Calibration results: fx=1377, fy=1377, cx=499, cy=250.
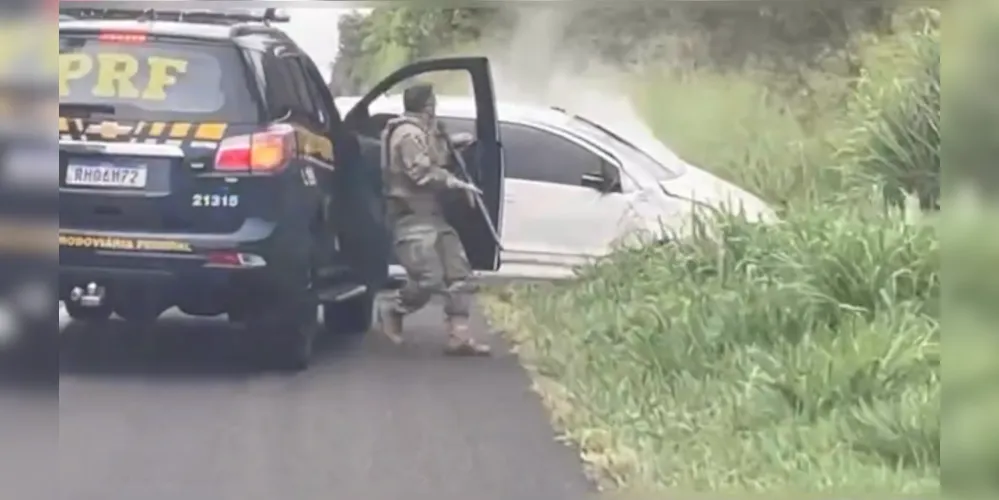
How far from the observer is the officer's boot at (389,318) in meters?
4.25

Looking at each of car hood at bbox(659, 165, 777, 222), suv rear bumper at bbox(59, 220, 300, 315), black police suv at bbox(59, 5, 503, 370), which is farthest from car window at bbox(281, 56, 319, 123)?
car hood at bbox(659, 165, 777, 222)

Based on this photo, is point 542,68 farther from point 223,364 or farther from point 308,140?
point 223,364

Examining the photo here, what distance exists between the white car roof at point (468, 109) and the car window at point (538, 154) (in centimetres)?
3

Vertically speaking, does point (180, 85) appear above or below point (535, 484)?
above

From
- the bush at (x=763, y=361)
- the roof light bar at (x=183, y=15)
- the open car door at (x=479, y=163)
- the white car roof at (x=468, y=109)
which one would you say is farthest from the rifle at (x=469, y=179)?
the roof light bar at (x=183, y=15)

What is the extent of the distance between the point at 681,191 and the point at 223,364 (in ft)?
5.00

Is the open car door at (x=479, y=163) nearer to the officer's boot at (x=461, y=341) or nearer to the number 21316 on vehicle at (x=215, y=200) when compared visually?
the officer's boot at (x=461, y=341)

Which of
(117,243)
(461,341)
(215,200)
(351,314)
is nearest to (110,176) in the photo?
(117,243)

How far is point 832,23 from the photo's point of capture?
4324 millimetres

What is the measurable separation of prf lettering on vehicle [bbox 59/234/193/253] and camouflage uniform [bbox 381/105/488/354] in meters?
0.67

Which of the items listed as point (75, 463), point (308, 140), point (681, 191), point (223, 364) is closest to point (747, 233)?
point (681, 191)

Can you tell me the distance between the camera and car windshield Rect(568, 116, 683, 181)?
4.27m

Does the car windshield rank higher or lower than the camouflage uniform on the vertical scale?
higher

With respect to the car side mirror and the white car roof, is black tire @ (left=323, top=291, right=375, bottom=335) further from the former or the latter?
the car side mirror
